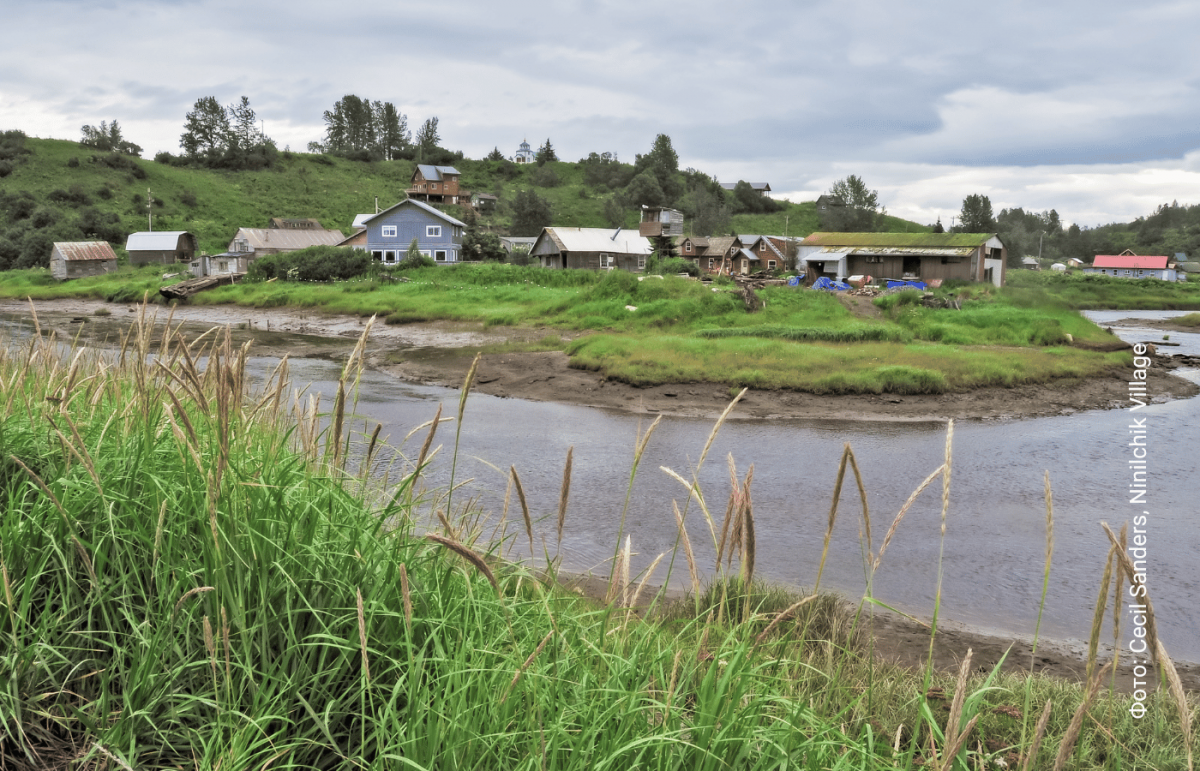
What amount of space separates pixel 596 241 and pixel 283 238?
25660mm

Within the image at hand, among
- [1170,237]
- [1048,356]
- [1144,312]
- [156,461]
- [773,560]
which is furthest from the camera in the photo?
[1144,312]

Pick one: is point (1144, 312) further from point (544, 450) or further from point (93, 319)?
point (93, 319)

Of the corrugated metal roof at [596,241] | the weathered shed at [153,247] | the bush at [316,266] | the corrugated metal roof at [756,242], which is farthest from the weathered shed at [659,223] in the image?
the weathered shed at [153,247]

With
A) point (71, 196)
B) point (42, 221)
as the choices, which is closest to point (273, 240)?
point (42, 221)

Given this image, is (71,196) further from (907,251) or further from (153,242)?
(907,251)

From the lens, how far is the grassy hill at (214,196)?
65438 mm

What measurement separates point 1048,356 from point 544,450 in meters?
17.1

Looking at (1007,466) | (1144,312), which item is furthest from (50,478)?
(1144,312)

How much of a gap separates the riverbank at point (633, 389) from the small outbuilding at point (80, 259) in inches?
1207

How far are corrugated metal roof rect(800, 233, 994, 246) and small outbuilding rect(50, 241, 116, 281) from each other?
2113 inches

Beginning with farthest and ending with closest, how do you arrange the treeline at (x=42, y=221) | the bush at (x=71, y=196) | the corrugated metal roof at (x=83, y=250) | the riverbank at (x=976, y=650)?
the bush at (x=71, y=196) < the treeline at (x=42, y=221) < the corrugated metal roof at (x=83, y=250) < the riverbank at (x=976, y=650)

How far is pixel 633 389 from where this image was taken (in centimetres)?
1956

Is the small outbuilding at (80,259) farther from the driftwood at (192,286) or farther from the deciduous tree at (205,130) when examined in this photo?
the deciduous tree at (205,130)

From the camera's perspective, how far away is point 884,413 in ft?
59.3
